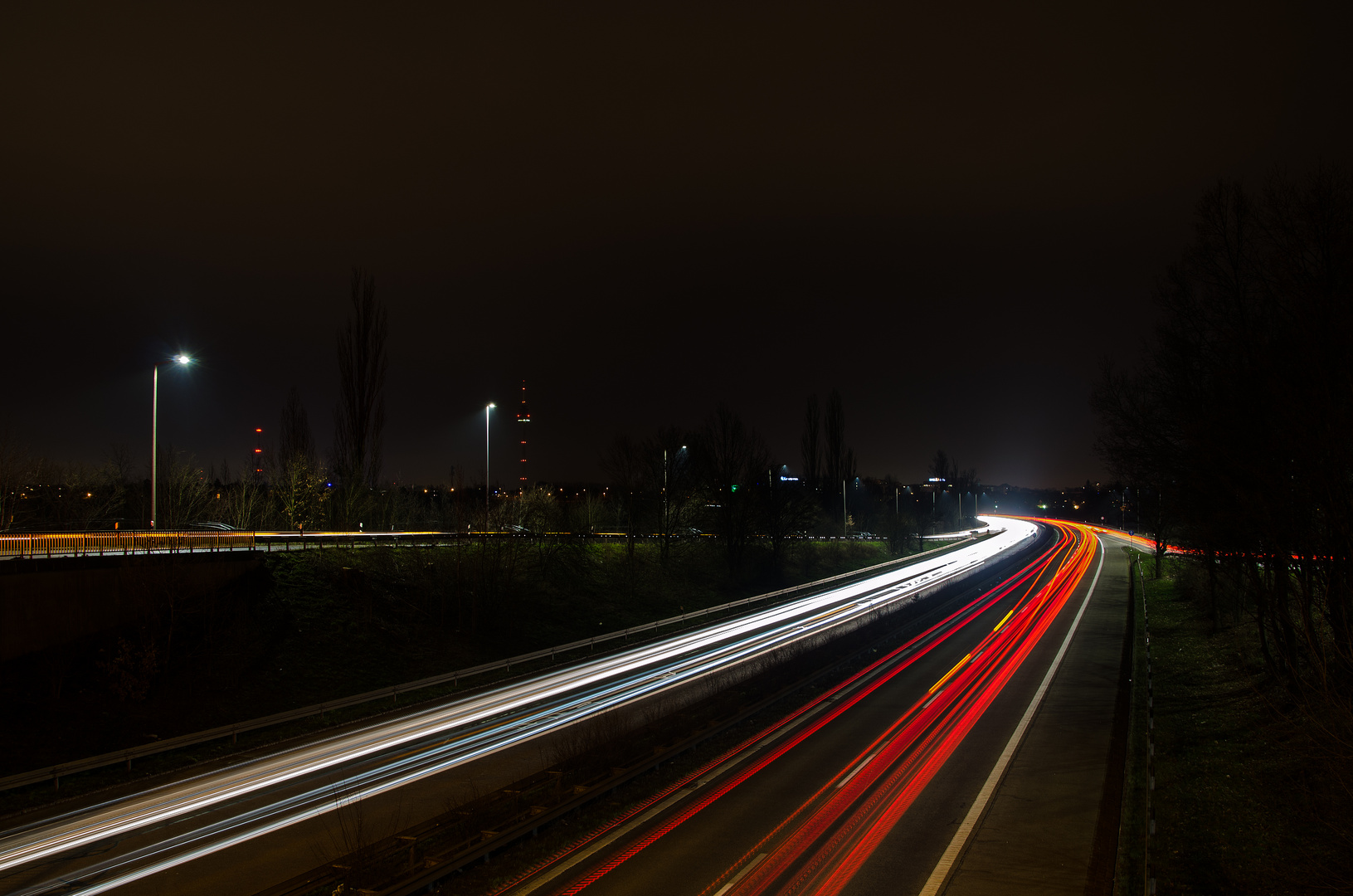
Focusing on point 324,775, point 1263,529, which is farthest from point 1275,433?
point 324,775

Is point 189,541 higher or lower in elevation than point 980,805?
higher

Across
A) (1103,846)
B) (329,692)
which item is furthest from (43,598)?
(1103,846)

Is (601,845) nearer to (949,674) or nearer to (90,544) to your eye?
(949,674)

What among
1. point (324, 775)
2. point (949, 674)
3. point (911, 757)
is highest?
point (911, 757)

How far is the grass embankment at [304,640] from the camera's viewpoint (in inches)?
699

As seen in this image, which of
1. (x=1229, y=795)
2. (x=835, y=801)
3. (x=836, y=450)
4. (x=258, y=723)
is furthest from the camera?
(x=836, y=450)

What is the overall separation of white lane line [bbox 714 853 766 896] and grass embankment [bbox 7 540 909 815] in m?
12.7

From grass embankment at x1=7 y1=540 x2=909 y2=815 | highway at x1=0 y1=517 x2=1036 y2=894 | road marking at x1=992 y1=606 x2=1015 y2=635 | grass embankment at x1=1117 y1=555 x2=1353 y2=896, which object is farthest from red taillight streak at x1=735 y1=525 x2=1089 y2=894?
grass embankment at x1=7 y1=540 x2=909 y2=815

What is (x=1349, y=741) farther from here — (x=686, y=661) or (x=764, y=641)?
(x=764, y=641)

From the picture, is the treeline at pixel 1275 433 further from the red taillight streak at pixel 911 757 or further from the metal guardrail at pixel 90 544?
the metal guardrail at pixel 90 544

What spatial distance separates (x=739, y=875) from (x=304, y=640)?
19.7 metres

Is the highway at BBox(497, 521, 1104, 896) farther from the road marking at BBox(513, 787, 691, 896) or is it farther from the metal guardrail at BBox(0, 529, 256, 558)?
the metal guardrail at BBox(0, 529, 256, 558)

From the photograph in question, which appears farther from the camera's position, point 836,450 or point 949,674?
point 836,450

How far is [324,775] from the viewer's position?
15375 millimetres
